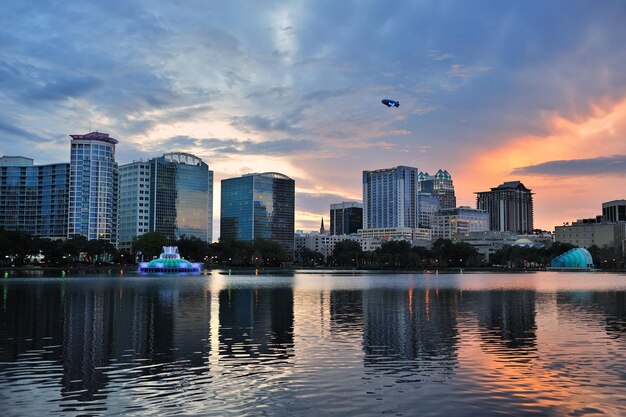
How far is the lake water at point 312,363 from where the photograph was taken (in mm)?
22234

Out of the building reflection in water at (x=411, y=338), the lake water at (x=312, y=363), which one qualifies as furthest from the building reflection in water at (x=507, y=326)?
the building reflection in water at (x=411, y=338)

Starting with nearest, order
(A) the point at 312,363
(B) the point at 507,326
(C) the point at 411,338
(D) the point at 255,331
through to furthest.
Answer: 1. (A) the point at 312,363
2. (C) the point at 411,338
3. (D) the point at 255,331
4. (B) the point at 507,326

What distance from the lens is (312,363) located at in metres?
30.2

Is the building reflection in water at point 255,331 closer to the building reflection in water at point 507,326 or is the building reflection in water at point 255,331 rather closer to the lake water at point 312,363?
the lake water at point 312,363

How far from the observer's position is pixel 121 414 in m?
20.8

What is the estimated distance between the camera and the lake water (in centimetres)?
2223

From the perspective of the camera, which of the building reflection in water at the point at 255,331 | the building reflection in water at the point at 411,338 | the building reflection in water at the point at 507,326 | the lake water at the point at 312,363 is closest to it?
the lake water at the point at 312,363

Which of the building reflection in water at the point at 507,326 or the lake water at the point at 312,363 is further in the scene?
the building reflection in water at the point at 507,326

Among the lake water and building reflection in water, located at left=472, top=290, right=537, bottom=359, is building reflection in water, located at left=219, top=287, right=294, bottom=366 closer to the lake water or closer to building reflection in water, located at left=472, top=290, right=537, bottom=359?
the lake water

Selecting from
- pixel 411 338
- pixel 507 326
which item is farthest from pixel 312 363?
pixel 507 326

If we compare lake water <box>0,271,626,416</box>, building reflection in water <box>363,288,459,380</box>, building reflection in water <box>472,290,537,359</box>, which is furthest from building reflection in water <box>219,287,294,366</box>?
building reflection in water <box>472,290,537,359</box>

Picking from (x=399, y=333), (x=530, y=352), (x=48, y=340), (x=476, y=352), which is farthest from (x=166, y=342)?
(x=530, y=352)

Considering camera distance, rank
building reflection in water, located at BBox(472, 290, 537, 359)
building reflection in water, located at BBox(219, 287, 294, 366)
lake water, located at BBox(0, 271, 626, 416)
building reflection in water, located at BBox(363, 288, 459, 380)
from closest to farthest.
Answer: lake water, located at BBox(0, 271, 626, 416), building reflection in water, located at BBox(363, 288, 459, 380), building reflection in water, located at BBox(219, 287, 294, 366), building reflection in water, located at BBox(472, 290, 537, 359)

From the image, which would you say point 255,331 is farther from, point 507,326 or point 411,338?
point 507,326
